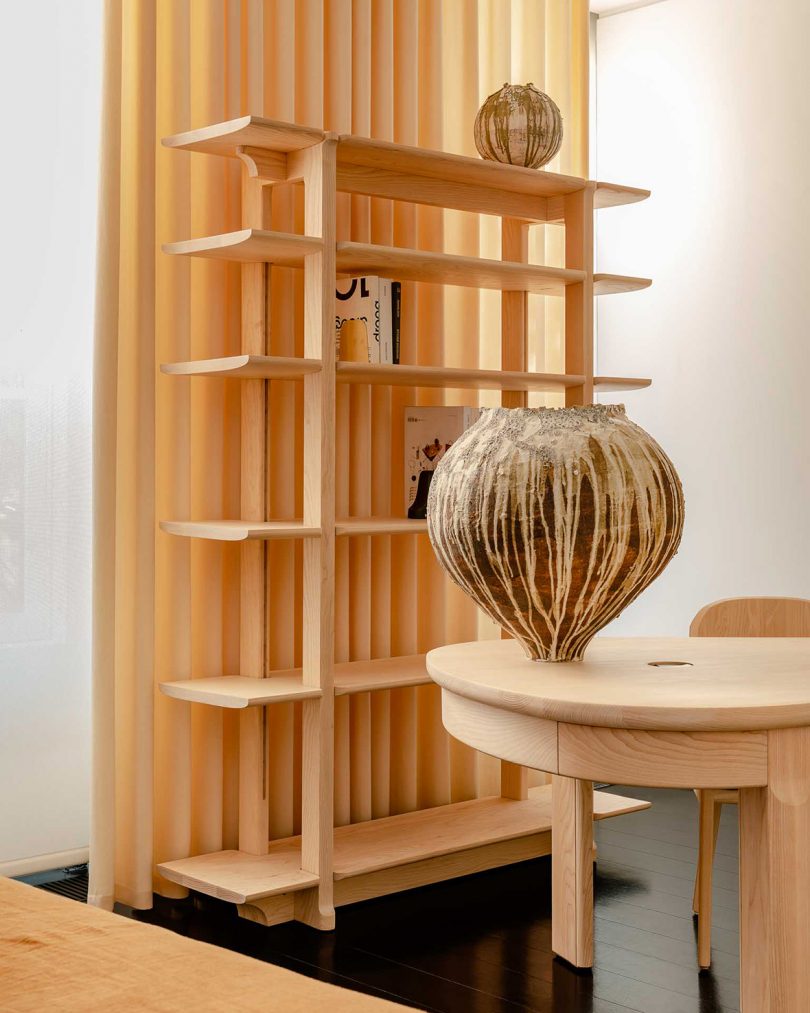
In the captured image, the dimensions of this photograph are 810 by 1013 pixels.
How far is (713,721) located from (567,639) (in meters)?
0.38

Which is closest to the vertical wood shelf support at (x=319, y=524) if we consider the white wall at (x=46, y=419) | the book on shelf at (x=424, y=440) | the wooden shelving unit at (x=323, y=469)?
the wooden shelving unit at (x=323, y=469)

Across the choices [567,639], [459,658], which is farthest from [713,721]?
[459,658]

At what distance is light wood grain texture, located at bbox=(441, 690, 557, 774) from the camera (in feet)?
5.53

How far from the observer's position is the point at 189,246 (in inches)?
Result: 114

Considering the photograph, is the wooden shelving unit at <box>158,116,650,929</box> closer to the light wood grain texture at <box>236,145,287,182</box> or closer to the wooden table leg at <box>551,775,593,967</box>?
the light wood grain texture at <box>236,145,287,182</box>

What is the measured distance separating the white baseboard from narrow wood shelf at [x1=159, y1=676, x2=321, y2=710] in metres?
0.49

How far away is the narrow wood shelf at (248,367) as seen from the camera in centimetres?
277

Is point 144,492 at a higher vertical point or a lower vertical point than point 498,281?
lower

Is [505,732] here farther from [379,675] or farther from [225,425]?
[225,425]

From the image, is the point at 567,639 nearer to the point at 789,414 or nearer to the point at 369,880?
the point at 369,880

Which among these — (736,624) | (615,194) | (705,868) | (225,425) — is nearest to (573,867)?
(705,868)

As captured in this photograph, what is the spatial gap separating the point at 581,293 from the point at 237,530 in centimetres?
126

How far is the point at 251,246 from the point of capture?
2816 mm

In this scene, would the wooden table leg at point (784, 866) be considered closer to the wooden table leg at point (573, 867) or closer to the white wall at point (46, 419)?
the wooden table leg at point (573, 867)
